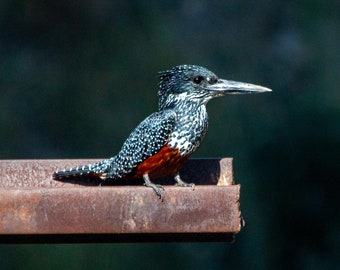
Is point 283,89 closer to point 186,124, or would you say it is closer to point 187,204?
point 186,124

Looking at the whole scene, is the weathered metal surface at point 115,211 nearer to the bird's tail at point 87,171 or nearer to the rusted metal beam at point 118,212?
the rusted metal beam at point 118,212

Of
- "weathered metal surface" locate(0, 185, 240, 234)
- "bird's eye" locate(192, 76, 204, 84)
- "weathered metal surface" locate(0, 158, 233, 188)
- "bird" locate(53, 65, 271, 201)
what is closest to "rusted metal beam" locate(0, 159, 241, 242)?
"weathered metal surface" locate(0, 185, 240, 234)

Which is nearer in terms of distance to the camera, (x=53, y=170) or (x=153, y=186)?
(x=153, y=186)

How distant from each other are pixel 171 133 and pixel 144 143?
113 millimetres

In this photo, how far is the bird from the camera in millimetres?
5465

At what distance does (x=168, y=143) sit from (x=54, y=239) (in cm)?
97

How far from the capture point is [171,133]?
549 cm

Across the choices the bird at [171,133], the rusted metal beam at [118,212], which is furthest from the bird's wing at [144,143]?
the rusted metal beam at [118,212]

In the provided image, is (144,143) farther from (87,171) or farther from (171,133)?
(87,171)

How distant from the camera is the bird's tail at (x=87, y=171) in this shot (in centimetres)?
560

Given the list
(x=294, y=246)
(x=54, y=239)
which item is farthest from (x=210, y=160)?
(x=294, y=246)

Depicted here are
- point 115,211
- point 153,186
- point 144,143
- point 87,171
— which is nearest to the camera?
point 115,211

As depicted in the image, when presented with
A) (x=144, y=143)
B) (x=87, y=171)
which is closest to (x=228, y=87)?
(x=144, y=143)

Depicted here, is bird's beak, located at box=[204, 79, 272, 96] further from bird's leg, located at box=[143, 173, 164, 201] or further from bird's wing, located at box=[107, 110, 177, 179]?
bird's leg, located at box=[143, 173, 164, 201]
